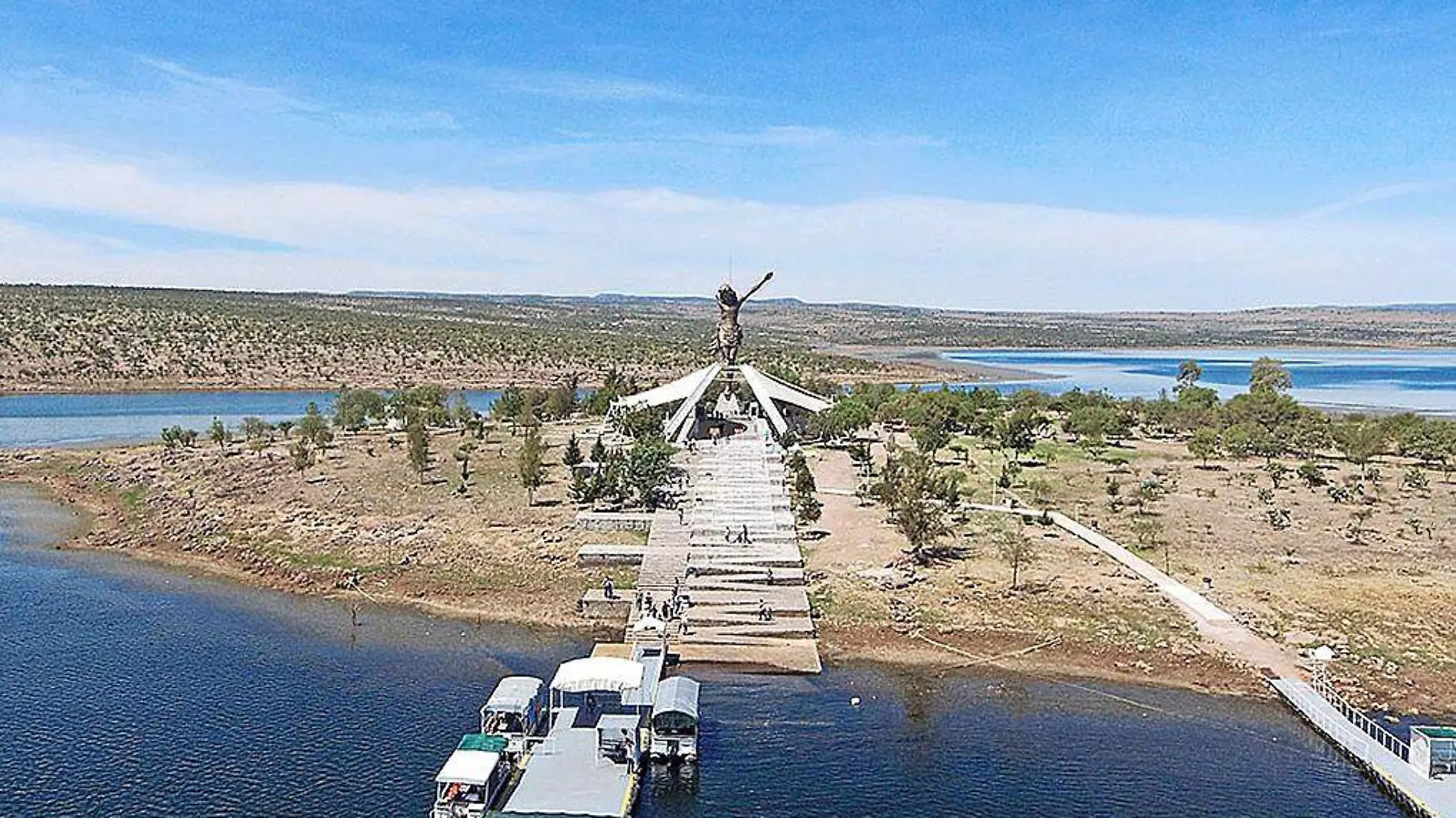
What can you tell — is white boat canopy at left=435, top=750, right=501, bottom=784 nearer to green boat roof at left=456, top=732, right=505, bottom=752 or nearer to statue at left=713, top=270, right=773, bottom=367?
green boat roof at left=456, top=732, right=505, bottom=752

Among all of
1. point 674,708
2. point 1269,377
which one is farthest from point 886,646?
point 1269,377

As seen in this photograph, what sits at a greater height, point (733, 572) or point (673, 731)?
point (733, 572)

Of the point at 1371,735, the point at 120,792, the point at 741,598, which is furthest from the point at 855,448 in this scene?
the point at 120,792

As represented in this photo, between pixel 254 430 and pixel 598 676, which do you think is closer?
pixel 598 676

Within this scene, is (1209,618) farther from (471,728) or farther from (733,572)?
A: (471,728)

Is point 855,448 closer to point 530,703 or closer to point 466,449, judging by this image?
point 466,449

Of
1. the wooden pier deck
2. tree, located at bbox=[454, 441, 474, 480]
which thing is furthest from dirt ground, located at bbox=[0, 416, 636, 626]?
the wooden pier deck
